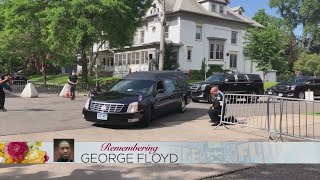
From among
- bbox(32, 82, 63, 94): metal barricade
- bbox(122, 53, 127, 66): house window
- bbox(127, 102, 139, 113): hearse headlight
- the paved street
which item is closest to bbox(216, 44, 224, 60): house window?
bbox(122, 53, 127, 66): house window

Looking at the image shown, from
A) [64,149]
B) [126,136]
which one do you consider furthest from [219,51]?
[64,149]

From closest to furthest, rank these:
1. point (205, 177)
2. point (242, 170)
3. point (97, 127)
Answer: point (205, 177), point (242, 170), point (97, 127)

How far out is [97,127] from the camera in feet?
38.1

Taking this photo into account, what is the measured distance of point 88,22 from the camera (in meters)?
26.8

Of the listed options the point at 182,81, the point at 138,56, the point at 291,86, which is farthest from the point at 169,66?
the point at 182,81

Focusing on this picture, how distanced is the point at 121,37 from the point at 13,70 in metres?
41.0

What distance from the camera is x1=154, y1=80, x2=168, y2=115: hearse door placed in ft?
41.7

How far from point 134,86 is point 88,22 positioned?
15012 mm

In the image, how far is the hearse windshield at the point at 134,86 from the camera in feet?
41.5

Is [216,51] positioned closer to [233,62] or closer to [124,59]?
[233,62]

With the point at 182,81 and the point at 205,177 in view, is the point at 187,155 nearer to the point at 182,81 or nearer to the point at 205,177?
the point at 205,177

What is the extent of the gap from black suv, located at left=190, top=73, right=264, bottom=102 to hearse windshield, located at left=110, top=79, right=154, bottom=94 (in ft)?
25.0

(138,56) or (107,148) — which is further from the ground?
(138,56)

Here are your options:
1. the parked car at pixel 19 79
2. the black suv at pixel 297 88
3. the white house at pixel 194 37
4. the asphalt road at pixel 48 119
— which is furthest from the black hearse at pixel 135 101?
the white house at pixel 194 37
